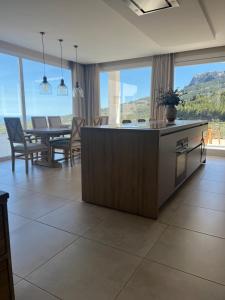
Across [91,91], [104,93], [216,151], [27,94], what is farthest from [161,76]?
[27,94]

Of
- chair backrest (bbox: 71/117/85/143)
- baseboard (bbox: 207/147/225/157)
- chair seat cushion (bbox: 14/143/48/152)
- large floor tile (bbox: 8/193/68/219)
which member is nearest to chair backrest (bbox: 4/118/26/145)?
chair seat cushion (bbox: 14/143/48/152)

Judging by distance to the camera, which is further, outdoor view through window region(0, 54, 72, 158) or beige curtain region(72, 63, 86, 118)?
beige curtain region(72, 63, 86, 118)

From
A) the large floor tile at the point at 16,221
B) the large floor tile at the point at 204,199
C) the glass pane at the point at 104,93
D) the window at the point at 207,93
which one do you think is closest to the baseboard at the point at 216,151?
the window at the point at 207,93

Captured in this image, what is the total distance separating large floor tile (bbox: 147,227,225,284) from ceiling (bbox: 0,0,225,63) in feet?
8.55

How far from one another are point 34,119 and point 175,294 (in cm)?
444

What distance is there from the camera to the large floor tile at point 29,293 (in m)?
1.22

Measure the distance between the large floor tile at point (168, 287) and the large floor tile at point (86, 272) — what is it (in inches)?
2.9

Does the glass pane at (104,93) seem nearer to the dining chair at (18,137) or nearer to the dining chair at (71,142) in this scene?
the dining chair at (71,142)

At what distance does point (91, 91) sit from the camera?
6.86 meters

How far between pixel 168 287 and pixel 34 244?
3.42ft

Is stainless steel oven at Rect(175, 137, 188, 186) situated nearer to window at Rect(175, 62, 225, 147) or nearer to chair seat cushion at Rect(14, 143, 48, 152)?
chair seat cushion at Rect(14, 143, 48, 152)

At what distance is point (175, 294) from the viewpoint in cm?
125

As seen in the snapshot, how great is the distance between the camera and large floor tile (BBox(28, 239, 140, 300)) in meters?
1.27

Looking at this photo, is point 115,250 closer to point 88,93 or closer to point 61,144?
point 61,144
